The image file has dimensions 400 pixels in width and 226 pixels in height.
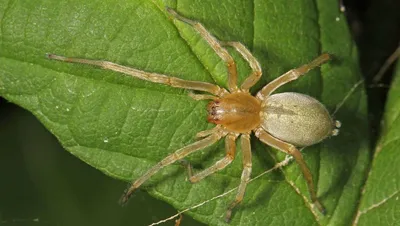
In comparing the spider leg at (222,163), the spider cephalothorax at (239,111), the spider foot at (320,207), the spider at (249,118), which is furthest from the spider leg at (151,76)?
the spider foot at (320,207)

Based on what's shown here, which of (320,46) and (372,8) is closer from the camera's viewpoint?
(320,46)

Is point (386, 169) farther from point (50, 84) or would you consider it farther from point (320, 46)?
point (50, 84)

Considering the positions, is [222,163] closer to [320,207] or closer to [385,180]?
[320,207]

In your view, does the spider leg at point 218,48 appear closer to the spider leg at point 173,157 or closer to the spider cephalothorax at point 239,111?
the spider cephalothorax at point 239,111

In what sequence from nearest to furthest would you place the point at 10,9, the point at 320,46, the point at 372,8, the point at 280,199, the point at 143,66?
the point at 10,9, the point at 143,66, the point at 280,199, the point at 320,46, the point at 372,8

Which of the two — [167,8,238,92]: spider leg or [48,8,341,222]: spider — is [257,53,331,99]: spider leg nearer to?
[48,8,341,222]: spider

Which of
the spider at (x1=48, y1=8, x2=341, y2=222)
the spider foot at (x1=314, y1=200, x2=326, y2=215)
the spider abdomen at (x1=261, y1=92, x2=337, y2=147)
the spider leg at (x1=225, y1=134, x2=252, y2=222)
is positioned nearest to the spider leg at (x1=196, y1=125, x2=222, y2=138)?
the spider at (x1=48, y1=8, x2=341, y2=222)

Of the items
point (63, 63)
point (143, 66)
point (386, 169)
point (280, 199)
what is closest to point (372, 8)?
point (386, 169)

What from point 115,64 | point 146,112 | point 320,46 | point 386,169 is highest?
point 115,64
